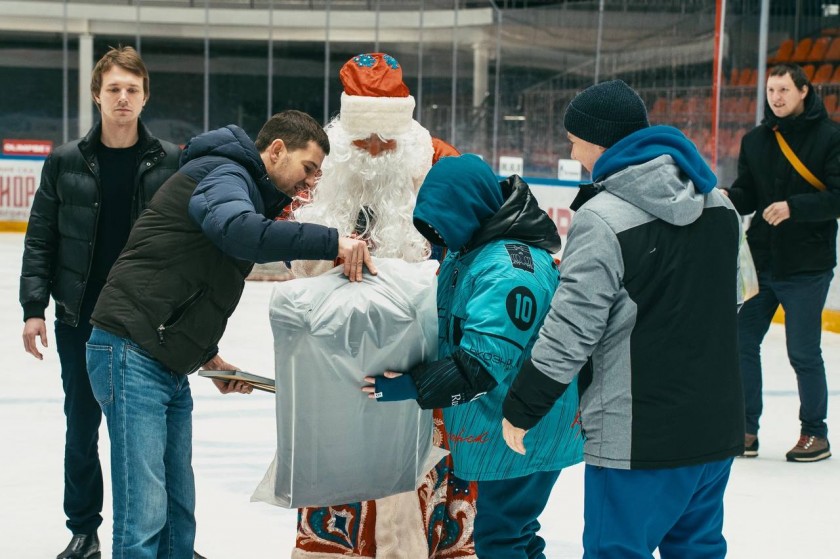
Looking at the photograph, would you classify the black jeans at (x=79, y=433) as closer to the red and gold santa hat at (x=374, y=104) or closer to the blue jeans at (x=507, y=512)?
the red and gold santa hat at (x=374, y=104)

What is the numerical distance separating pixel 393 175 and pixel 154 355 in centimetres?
91

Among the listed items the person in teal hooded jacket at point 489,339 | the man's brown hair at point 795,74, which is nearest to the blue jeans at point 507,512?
the person in teal hooded jacket at point 489,339

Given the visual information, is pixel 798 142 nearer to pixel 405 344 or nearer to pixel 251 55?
pixel 405 344

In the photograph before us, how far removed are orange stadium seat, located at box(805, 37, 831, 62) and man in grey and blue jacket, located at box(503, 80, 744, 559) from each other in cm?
1115

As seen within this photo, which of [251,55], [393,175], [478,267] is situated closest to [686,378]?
[478,267]

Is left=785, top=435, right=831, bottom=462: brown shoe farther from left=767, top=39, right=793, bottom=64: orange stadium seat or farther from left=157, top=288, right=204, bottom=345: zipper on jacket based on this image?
left=767, top=39, right=793, bottom=64: orange stadium seat

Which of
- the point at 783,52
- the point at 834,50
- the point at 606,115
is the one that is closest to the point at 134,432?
the point at 606,115

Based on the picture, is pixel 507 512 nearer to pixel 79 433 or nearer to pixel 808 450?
pixel 79 433

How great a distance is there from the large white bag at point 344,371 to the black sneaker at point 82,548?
3.17 feet

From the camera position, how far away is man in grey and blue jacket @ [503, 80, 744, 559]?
2.15 m

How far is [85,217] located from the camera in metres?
3.14

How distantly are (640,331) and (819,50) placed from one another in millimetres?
11573

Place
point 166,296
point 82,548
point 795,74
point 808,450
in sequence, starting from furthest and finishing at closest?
point 808,450
point 795,74
point 82,548
point 166,296

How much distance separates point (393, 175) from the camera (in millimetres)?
3186
